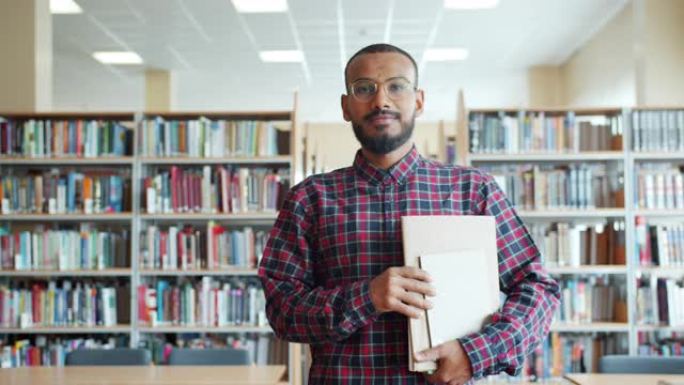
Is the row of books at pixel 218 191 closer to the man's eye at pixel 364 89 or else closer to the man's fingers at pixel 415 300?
the man's eye at pixel 364 89

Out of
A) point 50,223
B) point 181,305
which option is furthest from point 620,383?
point 50,223

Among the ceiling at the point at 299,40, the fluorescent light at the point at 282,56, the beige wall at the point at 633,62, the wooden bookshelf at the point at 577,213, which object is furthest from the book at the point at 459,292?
the fluorescent light at the point at 282,56

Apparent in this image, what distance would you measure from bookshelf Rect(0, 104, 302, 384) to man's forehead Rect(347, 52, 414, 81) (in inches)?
144

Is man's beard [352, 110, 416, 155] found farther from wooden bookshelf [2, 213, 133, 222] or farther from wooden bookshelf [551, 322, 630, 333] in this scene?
wooden bookshelf [2, 213, 133, 222]

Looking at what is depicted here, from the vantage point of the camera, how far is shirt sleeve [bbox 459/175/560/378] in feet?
3.55

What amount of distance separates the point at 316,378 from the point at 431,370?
8.8 inches

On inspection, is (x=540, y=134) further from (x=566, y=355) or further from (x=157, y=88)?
(x=157, y=88)

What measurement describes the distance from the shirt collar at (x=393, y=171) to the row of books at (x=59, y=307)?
4009 mm

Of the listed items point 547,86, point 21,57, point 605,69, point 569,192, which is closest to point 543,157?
point 569,192

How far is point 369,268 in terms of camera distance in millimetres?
1197

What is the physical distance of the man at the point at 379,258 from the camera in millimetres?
1092

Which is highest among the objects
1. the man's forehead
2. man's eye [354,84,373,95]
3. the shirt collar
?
the man's forehead

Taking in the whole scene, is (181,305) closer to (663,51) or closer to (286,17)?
(286,17)

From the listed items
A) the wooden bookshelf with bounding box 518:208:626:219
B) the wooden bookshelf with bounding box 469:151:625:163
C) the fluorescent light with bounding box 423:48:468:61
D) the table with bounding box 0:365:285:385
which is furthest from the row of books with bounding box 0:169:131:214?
the fluorescent light with bounding box 423:48:468:61
